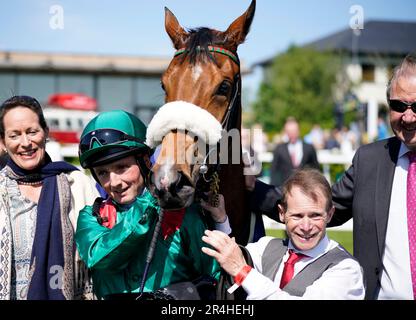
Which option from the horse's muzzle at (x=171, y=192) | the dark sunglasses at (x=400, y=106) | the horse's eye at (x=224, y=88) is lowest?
the horse's muzzle at (x=171, y=192)

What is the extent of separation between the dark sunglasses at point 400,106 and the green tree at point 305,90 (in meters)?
36.6

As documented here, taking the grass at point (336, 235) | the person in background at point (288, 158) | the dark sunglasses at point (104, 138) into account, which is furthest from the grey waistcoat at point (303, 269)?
the person in background at point (288, 158)

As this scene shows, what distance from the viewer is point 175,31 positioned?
2998mm

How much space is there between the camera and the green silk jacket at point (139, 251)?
7.54ft

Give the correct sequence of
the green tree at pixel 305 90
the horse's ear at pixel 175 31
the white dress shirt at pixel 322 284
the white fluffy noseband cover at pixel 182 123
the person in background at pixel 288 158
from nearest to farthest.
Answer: the white dress shirt at pixel 322 284, the white fluffy noseband cover at pixel 182 123, the horse's ear at pixel 175 31, the person in background at pixel 288 158, the green tree at pixel 305 90

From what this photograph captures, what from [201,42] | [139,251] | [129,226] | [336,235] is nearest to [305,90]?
[336,235]

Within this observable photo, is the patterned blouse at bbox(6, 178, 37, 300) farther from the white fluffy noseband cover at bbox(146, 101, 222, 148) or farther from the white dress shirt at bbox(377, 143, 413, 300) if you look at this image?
the white dress shirt at bbox(377, 143, 413, 300)

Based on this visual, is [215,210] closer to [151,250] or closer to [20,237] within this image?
Result: [151,250]

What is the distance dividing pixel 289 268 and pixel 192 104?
91 centimetres

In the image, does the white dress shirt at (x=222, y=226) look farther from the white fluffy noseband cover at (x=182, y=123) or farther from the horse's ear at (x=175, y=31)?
the horse's ear at (x=175, y=31)

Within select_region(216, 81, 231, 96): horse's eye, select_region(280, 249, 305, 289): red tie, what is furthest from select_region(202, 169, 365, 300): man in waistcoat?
select_region(216, 81, 231, 96): horse's eye

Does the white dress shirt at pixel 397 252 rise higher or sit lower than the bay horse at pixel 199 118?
lower
